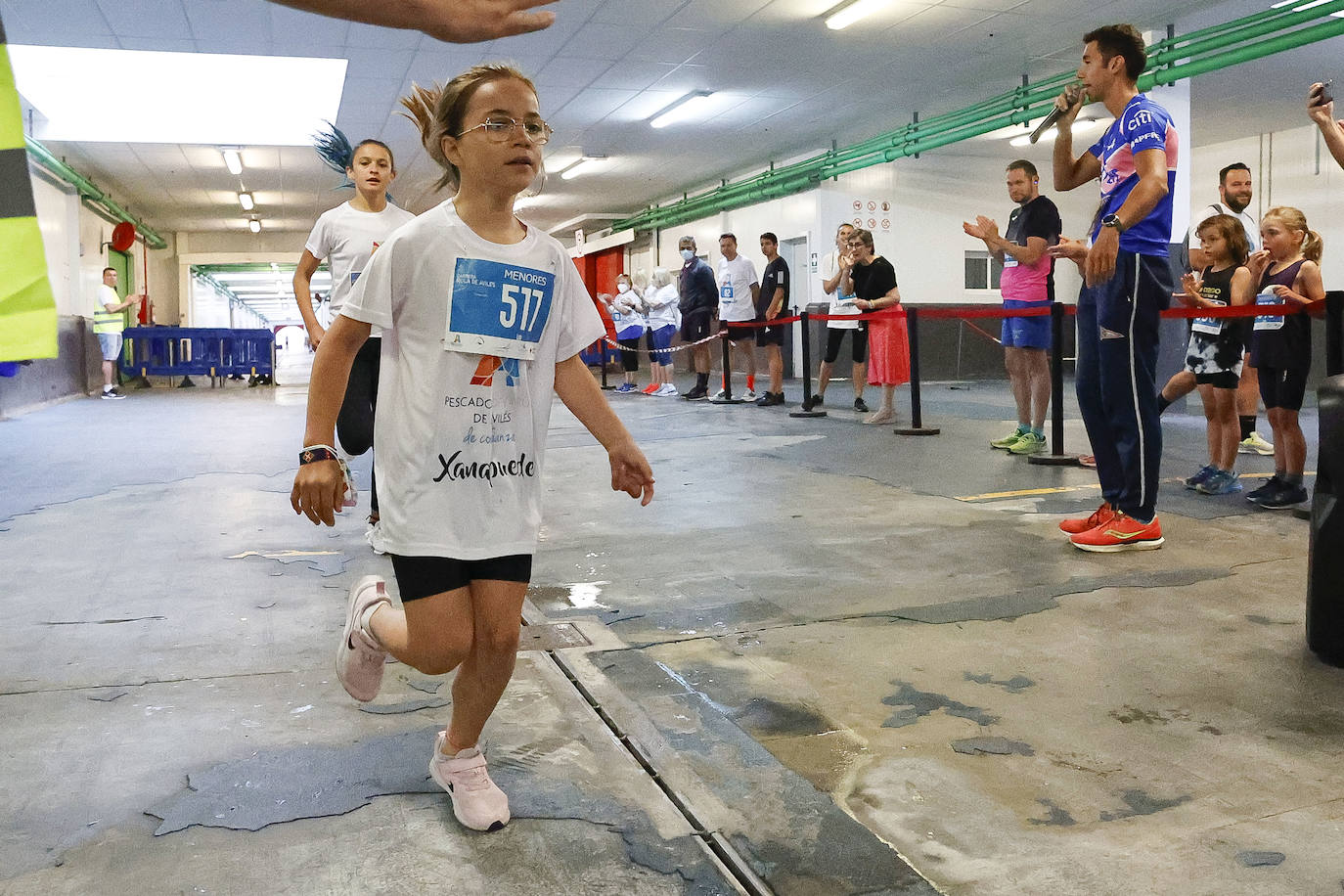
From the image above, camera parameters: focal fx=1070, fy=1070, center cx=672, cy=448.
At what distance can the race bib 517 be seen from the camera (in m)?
1.78

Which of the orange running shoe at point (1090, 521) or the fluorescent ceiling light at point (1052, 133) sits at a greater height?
the fluorescent ceiling light at point (1052, 133)

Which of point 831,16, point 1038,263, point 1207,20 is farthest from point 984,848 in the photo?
point 1207,20

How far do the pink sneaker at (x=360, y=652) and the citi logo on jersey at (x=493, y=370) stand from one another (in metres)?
0.47

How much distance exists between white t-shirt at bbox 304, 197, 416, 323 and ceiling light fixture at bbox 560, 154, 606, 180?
45.3 feet

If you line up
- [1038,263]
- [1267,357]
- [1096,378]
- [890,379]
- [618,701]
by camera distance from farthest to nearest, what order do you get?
[890,379] < [1038,263] < [1267,357] < [1096,378] < [618,701]

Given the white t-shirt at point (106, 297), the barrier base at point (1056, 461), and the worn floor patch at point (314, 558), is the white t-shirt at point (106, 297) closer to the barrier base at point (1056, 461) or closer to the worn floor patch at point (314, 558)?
the worn floor patch at point (314, 558)

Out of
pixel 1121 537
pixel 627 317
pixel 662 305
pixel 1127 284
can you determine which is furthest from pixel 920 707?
pixel 627 317

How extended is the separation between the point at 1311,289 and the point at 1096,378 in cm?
181

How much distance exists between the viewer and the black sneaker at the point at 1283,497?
459 centimetres

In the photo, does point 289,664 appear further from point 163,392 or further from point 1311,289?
point 163,392

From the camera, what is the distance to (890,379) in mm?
8812

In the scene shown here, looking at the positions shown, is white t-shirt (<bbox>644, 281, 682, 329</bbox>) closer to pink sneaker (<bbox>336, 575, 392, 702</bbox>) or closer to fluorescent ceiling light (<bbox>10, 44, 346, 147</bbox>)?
fluorescent ceiling light (<bbox>10, 44, 346, 147</bbox>)

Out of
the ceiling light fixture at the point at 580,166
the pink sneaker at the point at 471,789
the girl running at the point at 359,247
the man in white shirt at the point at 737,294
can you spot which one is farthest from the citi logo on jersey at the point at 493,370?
the ceiling light fixture at the point at 580,166

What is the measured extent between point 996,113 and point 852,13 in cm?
366
